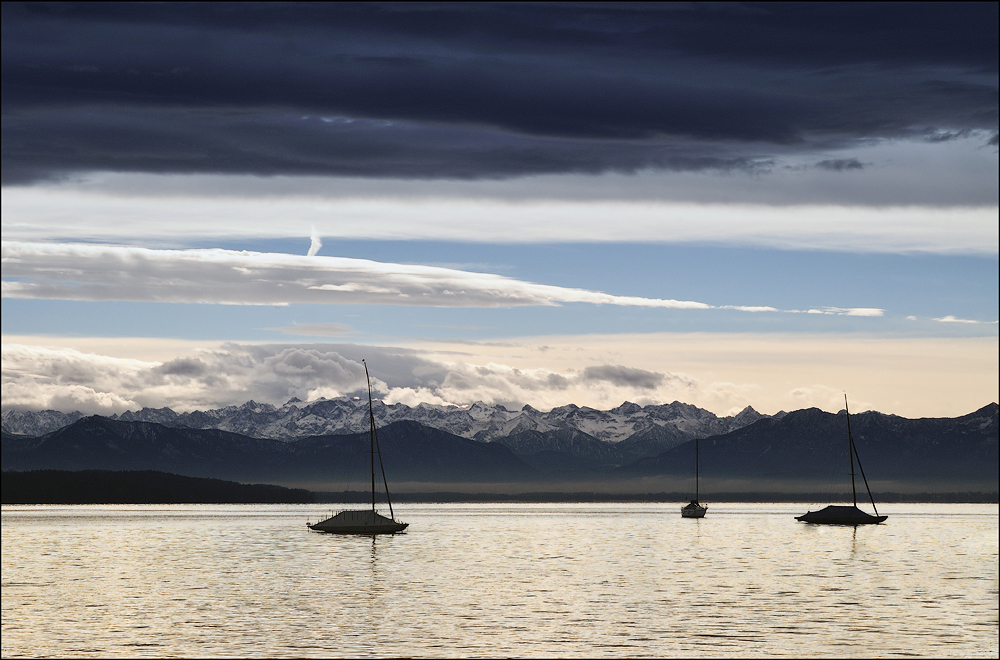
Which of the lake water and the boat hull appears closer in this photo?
the lake water

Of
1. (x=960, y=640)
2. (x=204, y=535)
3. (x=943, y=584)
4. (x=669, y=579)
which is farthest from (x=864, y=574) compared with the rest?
(x=204, y=535)

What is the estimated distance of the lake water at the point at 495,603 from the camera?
195ft

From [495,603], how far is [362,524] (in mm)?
103613

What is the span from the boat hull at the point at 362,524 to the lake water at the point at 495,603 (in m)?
29.7

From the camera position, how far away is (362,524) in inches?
7106

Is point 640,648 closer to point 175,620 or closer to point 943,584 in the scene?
point 175,620

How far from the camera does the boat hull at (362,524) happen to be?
6954 inches

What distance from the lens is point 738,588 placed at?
302 ft

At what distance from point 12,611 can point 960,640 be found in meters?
56.0

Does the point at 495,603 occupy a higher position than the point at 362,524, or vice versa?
the point at 495,603

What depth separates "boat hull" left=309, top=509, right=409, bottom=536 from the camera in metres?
177

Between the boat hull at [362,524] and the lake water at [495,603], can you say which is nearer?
the lake water at [495,603]

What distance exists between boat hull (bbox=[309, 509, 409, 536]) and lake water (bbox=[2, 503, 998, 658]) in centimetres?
2971

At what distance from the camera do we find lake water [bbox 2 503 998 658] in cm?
5947
